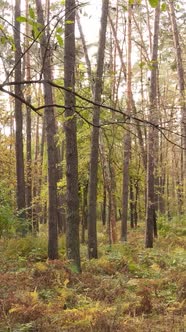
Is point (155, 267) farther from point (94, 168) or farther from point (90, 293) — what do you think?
point (94, 168)

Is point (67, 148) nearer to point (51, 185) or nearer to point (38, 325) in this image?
point (51, 185)

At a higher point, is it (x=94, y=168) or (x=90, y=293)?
(x=94, y=168)

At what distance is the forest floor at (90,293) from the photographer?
16.0ft

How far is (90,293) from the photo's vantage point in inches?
261

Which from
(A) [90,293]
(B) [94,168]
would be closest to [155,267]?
(A) [90,293]

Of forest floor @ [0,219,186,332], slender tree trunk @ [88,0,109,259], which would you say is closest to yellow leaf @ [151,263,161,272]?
forest floor @ [0,219,186,332]

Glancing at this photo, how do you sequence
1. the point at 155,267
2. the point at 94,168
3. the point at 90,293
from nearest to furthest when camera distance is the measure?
the point at 90,293 < the point at 155,267 < the point at 94,168

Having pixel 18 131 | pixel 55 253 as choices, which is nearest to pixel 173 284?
pixel 55 253

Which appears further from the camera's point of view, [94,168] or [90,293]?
[94,168]

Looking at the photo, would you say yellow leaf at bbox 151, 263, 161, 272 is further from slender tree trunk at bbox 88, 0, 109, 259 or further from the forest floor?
slender tree trunk at bbox 88, 0, 109, 259

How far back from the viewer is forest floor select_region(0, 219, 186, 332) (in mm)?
4875

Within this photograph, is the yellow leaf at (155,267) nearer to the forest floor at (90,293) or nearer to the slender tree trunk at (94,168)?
the forest floor at (90,293)

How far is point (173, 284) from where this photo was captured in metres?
7.27

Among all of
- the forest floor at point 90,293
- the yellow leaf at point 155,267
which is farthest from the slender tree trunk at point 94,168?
the yellow leaf at point 155,267
